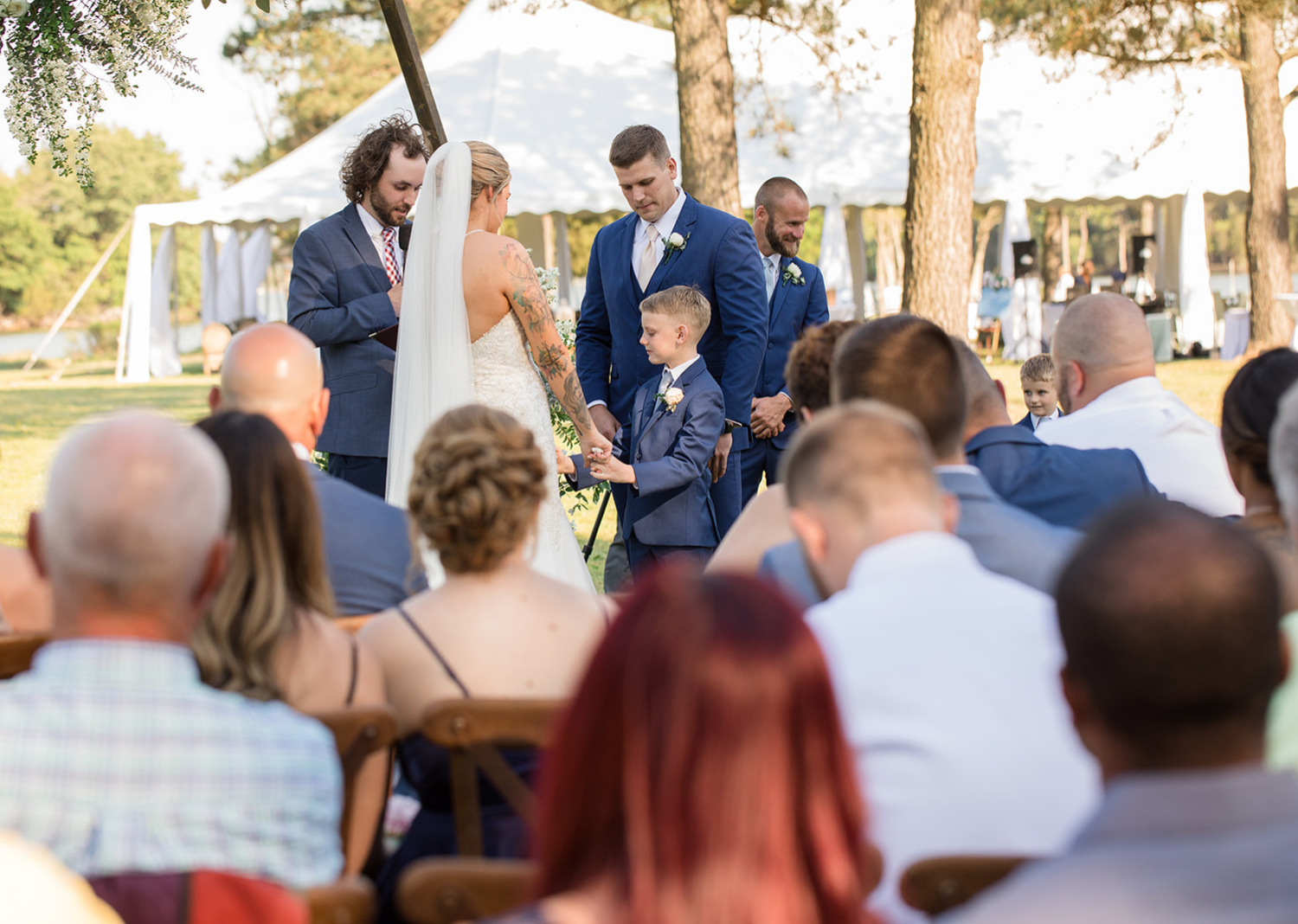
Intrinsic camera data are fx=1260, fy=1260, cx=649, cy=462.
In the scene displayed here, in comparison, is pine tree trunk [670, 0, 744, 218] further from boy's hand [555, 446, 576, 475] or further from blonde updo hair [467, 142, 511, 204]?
boy's hand [555, 446, 576, 475]

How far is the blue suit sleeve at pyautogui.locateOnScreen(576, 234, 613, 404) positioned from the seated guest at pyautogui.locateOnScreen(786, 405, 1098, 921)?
13.9ft

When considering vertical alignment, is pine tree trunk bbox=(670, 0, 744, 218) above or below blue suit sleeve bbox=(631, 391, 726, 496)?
above

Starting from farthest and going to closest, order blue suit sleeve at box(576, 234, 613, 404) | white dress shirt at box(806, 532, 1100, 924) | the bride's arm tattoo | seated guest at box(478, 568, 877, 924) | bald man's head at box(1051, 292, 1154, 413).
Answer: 1. blue suit sleeve at box(576, 234, 613, 404)
2. the bride's arm tattoo
3. bald man's head at box(1051, 292, 1154, 413)
4. white dress shirt at box(806, 532, 1100, 924)
5. seated guest at box(478, 568, 877, 924)

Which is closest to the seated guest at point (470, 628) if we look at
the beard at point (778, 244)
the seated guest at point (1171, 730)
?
the seated guest at point (1171, 730)

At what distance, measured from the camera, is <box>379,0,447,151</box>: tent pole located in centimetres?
584

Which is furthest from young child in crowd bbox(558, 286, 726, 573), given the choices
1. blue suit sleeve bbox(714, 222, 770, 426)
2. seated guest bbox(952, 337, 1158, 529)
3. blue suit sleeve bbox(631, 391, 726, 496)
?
seated guest bbox(952, 337, 1158, 529)

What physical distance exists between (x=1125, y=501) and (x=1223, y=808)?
1.31 feet

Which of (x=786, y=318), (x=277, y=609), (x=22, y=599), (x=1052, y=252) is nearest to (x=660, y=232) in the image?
(x=786, y=318)

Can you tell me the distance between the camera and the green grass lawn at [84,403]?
407 inches

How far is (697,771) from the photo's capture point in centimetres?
118

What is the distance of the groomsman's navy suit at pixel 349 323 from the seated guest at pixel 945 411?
8.90ft

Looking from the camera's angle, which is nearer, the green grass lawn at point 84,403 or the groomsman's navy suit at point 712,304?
the groomsman's navy suit at point 712,304

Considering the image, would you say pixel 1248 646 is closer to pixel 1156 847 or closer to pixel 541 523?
pixel 1156 847

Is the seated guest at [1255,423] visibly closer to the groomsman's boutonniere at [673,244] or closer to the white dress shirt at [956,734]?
the white dress shirt at [956,734]
